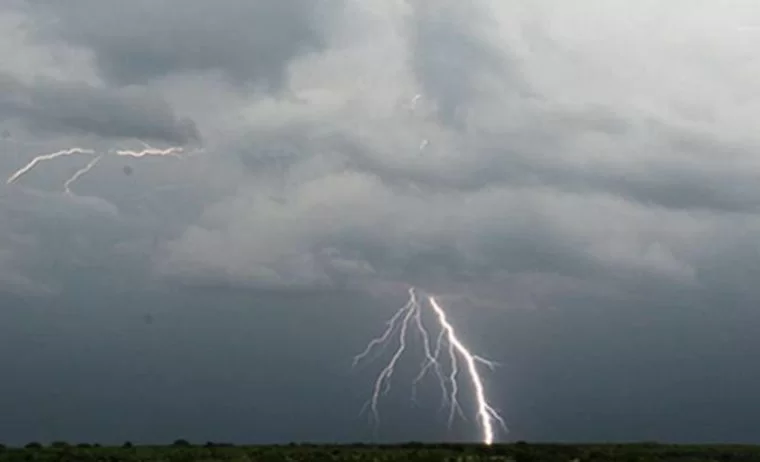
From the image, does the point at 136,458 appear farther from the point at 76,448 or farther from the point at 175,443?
the point at 175,443

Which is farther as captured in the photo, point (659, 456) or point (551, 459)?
point (659, 456)

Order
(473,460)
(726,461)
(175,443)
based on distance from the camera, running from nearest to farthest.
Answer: (473,460) < (726,461) < (175,443)

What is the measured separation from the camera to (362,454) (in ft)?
360

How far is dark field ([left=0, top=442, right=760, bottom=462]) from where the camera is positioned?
10388 centimetres

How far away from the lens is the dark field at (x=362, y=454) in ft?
341

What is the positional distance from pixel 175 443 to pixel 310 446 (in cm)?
1822

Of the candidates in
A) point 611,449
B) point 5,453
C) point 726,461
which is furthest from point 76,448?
point 726,461

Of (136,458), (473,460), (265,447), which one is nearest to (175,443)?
(265,447)

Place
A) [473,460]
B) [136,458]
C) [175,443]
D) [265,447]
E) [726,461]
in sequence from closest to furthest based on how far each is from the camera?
[473,460] < [136,458] < [726,461] < [265,447] < [175,443]

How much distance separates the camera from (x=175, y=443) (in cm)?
13712

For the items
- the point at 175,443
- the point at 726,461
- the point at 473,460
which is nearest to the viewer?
the point at 473,460

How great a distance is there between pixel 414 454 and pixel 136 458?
2848cm

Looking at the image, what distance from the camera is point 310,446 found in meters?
134

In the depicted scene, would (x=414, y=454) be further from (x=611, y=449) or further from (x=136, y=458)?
(x=611, y=449)
